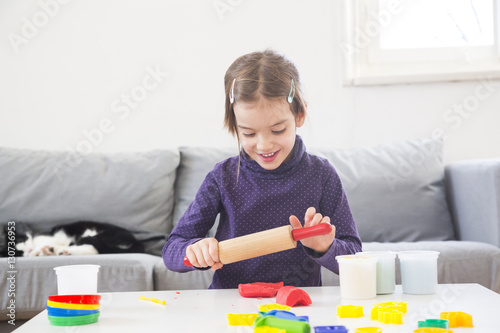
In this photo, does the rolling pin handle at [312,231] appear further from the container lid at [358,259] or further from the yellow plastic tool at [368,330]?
the yellow plastic tool at [368,330]

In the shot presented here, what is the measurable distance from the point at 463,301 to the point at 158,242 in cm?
141

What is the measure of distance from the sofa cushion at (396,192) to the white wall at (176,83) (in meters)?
0.29

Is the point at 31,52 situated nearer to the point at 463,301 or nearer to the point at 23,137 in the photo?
the point at 23,137

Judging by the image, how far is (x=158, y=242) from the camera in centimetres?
212

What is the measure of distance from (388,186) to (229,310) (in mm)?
1443

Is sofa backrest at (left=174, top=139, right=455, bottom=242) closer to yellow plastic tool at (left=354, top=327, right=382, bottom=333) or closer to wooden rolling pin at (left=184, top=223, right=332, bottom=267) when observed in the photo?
wooden rolling pin at (left=184, top=223, right=332, bottom=267)

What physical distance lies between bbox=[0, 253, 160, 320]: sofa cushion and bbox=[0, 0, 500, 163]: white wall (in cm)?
92

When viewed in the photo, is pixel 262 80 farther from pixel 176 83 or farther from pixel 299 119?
pixel 176 83

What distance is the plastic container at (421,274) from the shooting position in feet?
3.26

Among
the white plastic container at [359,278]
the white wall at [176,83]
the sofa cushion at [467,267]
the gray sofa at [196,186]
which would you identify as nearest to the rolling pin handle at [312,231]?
the white plastic container at [359,278]

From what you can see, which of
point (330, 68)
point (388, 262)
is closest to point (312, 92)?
point (330, 68)

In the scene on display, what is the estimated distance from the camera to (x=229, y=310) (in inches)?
35.1

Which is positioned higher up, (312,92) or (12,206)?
(312,92)

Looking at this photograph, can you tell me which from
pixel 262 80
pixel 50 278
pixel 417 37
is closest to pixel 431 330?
pixel 262 80
